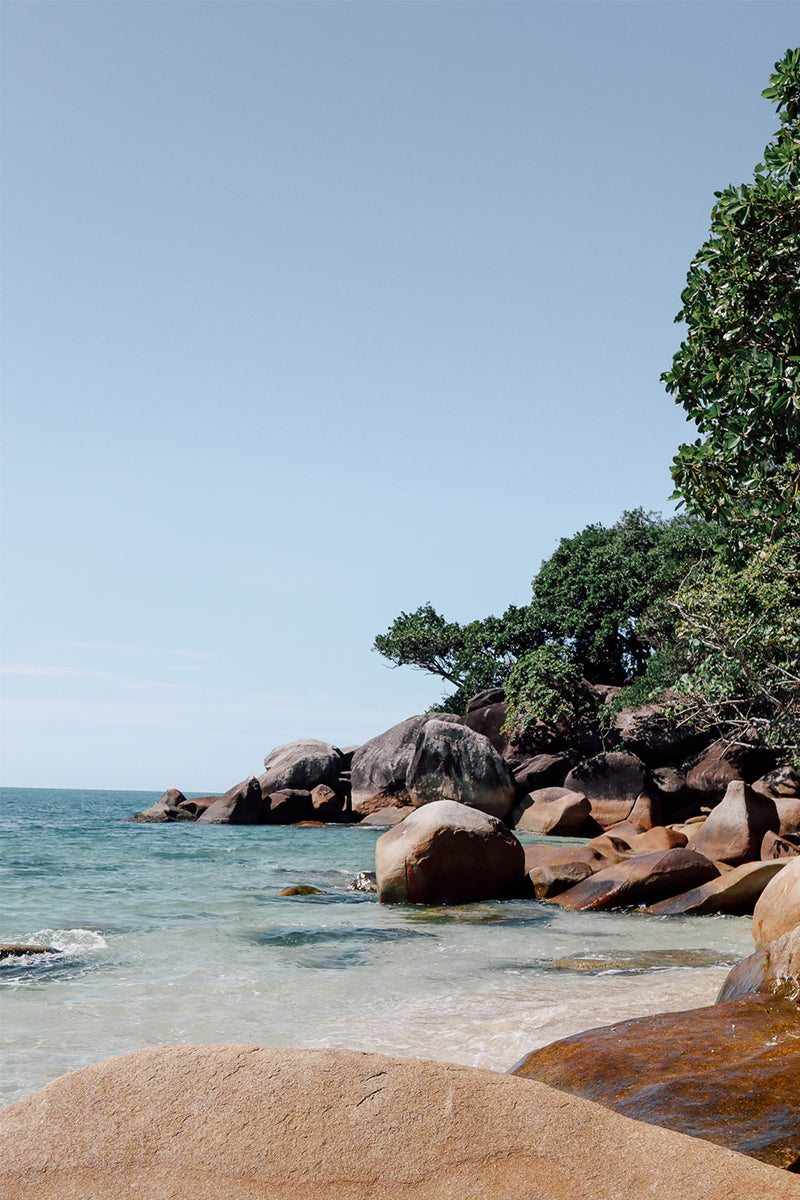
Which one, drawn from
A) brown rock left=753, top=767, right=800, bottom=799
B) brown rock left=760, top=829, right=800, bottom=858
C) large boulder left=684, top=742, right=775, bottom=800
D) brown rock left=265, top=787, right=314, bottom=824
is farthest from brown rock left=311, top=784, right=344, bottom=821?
brown rock left=760, top=829, right=800, bottom=858

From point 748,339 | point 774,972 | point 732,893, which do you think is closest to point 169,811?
point 732,893

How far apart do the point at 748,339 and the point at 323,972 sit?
8.10 meters

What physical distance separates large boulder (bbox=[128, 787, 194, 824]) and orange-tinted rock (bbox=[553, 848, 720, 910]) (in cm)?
3103

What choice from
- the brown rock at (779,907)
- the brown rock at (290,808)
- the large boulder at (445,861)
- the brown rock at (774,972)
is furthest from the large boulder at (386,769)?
the brown rock at (774,972)

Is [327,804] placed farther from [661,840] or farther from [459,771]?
[661,840]

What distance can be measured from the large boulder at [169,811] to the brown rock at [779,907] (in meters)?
36.2

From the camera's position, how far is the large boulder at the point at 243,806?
36.1m

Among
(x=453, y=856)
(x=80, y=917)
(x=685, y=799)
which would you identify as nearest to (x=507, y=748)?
(x=685, y=799)

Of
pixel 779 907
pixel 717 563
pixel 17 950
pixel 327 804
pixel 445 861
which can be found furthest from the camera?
pixel 327 804

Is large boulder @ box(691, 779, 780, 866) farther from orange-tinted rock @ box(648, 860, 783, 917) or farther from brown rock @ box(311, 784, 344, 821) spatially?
brown rock @ box(311, 784, 344, 821)

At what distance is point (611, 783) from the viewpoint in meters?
28.0

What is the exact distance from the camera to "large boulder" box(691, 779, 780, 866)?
14.2 m

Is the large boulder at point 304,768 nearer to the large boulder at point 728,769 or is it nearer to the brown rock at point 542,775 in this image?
the brown rock at point 542,775

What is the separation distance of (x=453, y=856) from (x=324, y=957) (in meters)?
3.86
